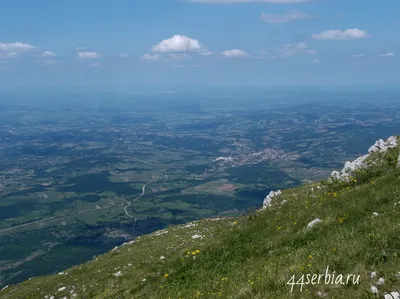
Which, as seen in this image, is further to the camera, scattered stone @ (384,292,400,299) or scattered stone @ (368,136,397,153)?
scattered stone @ (368,136,397,153)

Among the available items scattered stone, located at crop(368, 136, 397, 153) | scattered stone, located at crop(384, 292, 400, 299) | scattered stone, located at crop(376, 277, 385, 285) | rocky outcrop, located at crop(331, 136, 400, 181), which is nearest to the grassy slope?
scattered stone, located at crop(376, 277, 385, 285)

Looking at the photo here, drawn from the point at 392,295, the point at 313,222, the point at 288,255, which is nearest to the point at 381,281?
the point at 392,295

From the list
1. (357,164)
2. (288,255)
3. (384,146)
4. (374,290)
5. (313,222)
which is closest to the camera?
(374,290)

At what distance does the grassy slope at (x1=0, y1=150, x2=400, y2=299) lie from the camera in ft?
35.6

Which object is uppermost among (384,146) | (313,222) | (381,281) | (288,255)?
(384,146)

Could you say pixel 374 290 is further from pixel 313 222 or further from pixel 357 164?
pixel 357 164

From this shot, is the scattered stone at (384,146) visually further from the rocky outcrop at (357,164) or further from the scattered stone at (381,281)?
the scattered stone at (381,281)

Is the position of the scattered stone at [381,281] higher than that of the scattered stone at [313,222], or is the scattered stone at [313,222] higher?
the scattered stone at [381,281]

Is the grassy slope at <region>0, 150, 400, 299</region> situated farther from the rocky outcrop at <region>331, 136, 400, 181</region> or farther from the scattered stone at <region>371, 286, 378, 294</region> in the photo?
the rocky outcrop at <region>331, 136, 400, 181</region>

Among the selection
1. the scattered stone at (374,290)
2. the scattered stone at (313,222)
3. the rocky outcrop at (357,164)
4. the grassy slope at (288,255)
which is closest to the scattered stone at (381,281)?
the grassy slope at (288,255)

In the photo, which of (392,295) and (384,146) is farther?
(384,146)

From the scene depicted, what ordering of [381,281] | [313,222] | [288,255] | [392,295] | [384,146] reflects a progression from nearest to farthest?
[392,295] → [381,281] → [288,255] → [313,222] → [384,146]

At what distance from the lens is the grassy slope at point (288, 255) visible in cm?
1084

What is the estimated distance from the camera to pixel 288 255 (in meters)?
13.4
